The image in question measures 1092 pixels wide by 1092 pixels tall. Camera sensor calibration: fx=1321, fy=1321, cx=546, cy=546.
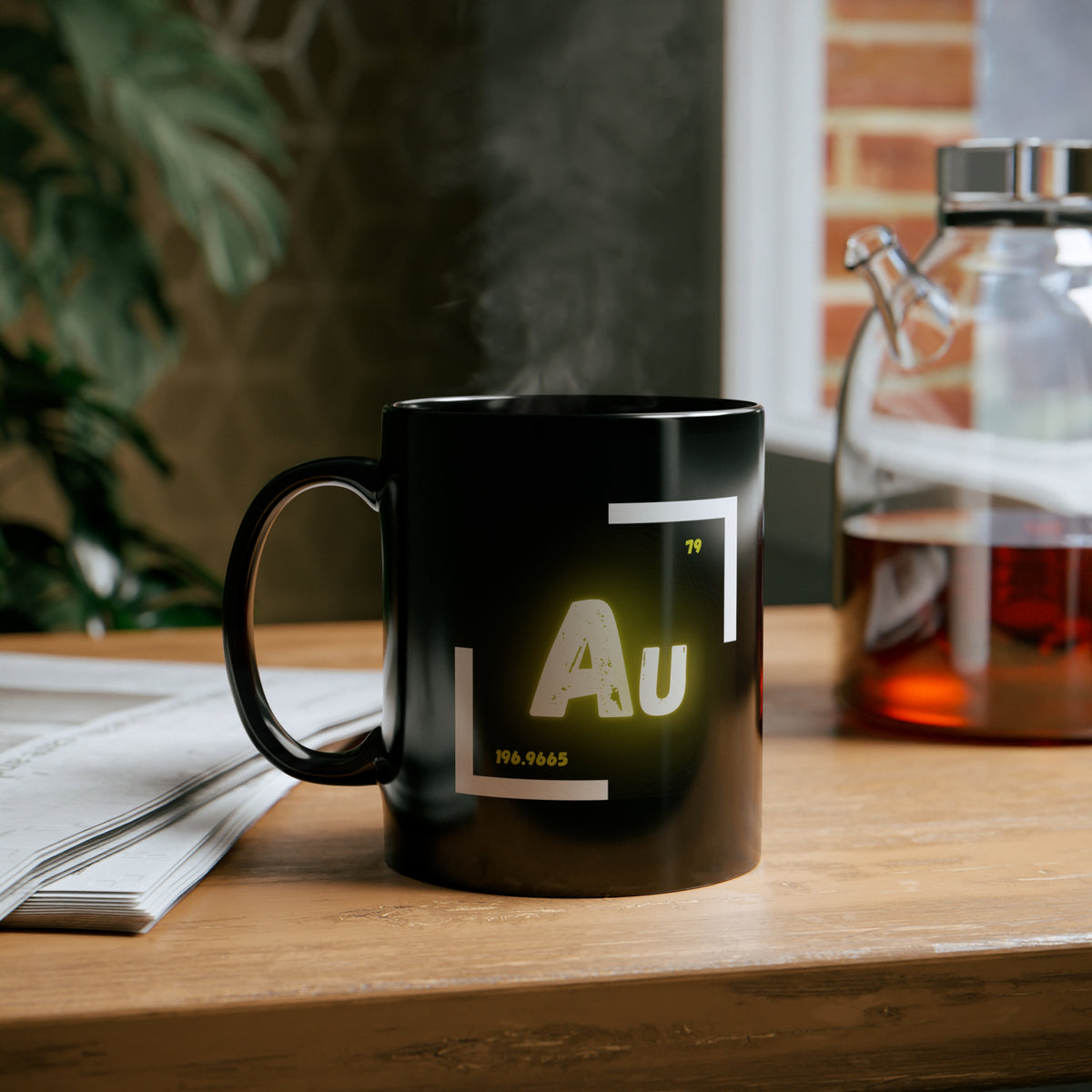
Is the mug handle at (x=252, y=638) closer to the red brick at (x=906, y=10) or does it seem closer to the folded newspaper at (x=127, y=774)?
the folded newspaper at (x=127, y=774)

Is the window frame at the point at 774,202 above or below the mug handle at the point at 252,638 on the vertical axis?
above

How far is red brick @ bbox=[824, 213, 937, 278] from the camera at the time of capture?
160 cm

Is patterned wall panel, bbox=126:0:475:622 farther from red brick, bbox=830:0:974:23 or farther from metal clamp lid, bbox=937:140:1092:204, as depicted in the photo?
metal clamp lid, bbox=937:140:1092:204

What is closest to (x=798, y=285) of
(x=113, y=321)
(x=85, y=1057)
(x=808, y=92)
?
(x=808, y=92)

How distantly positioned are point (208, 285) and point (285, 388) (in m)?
0.26

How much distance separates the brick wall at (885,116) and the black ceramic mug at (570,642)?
1.29 m

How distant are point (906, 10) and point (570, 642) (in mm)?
1419

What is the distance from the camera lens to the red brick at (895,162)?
157 cm

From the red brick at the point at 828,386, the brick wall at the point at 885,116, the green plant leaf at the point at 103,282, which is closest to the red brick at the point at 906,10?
the brick wall at the point at 885,116

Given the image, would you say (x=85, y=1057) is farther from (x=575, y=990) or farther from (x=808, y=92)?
(x=808, y=92)

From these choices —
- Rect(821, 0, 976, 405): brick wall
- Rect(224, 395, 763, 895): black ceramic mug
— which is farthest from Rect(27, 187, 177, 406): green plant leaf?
Rect(224, 395, 763, 895): black ceramic mug

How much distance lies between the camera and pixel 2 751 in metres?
0.50

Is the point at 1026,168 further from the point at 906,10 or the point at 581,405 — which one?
the point at 906,10

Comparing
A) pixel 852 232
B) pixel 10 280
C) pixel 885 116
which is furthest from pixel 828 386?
pixel 10 280
